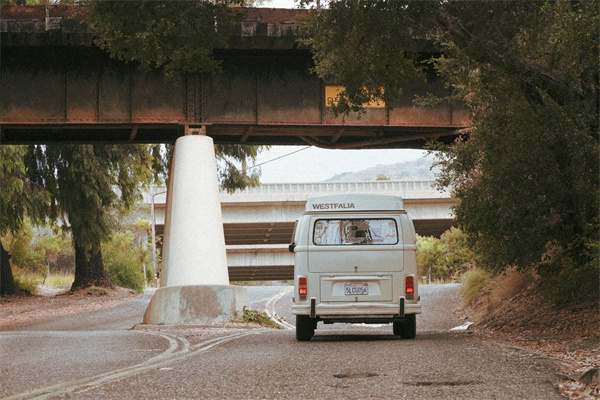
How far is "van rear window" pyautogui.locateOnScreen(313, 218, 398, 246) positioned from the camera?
15.9 metres

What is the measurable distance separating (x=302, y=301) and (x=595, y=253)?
17.3 feet

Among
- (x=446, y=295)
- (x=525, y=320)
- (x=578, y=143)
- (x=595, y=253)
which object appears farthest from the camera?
(x=446, y=295)

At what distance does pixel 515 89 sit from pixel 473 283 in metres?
14.7

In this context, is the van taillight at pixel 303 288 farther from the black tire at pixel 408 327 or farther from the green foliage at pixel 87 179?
the green foliage at pixel 87 179

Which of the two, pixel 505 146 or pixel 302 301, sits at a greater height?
pixel 505 146

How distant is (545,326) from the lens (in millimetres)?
17000

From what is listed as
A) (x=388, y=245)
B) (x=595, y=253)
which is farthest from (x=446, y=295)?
(x=595, y=253)

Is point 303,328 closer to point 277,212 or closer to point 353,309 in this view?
point 353,309

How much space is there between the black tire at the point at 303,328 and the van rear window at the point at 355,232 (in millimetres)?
1366

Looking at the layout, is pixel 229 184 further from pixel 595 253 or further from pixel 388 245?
pixel 595 253

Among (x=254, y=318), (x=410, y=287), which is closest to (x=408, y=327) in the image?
(x=410, y=287)

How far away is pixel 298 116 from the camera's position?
80.4ft

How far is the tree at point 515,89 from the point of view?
13.9 metres

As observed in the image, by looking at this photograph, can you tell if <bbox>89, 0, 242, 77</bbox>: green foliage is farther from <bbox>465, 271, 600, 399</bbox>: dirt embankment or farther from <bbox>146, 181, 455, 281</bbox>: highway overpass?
<bbox>146, 181, 455, 281</bbox>: highway overpass
